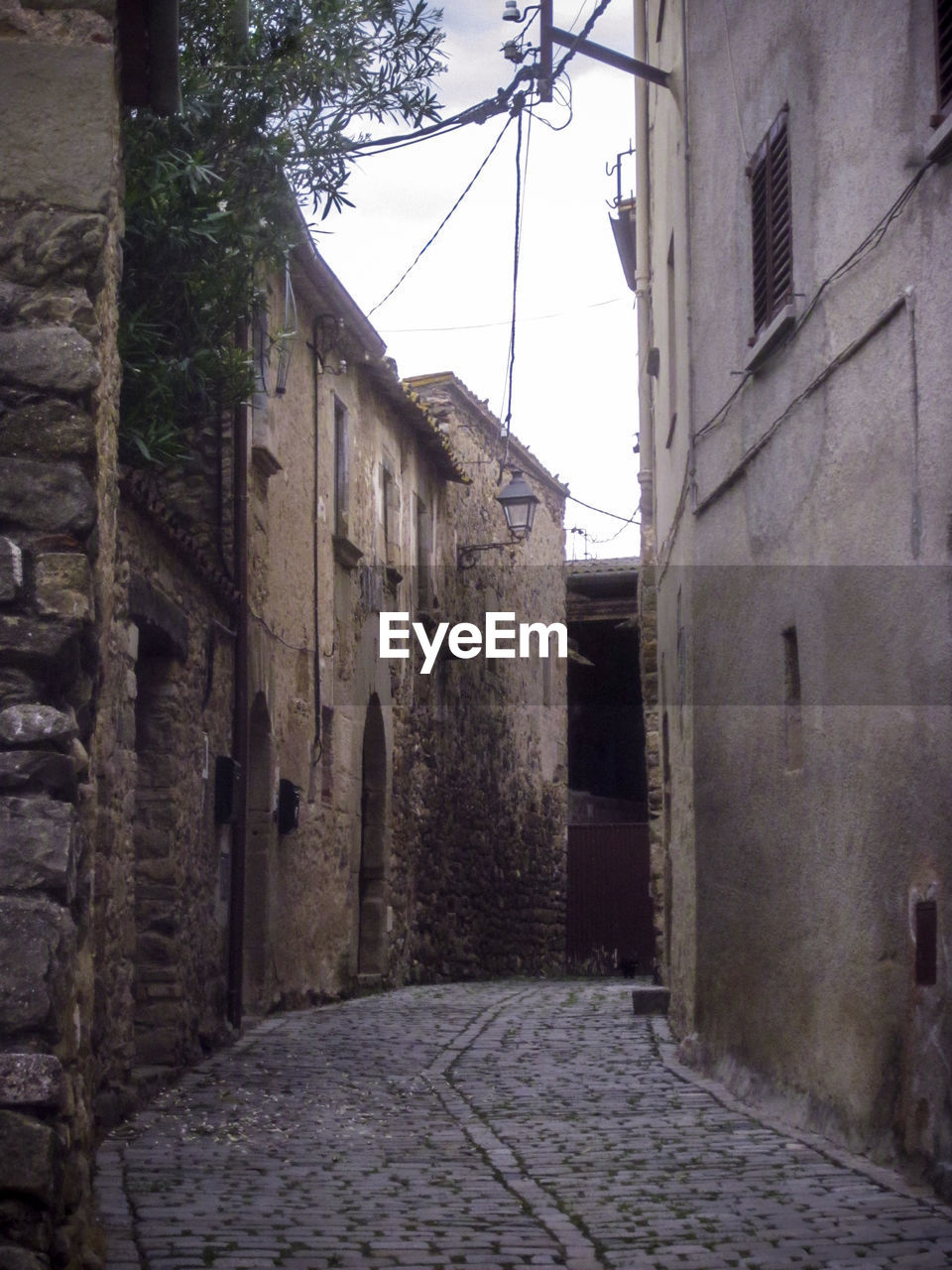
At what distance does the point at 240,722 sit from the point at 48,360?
6.72 meters

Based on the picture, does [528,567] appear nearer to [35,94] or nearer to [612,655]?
[612,655]

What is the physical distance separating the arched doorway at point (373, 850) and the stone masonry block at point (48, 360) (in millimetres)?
11757

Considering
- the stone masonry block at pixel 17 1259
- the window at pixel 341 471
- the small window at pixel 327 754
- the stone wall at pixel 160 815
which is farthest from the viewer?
the window at pixel 341 471

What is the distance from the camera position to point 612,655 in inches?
1056

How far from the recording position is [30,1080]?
13.6ft

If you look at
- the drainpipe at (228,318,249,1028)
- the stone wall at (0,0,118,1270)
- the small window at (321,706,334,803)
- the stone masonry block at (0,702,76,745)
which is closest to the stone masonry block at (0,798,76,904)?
the stone wall at (0,0,118,1270)

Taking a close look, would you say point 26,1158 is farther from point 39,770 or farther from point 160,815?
point 160,815

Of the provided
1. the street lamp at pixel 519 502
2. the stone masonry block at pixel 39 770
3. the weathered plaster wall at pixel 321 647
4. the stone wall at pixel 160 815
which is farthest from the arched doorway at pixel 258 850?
the stone masonry block at pixel 39 770

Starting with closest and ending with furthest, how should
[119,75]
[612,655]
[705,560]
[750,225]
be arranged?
[119,75]
[750,225]
[705,560]
[612,655]

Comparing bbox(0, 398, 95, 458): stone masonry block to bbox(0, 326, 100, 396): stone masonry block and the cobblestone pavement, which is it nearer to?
bbox(0, 326, 100, 396): stone masonry block

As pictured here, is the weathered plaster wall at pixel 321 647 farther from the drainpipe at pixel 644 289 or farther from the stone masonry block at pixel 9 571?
the stone masonry block at pixel 9 571

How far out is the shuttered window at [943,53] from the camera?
5.88m

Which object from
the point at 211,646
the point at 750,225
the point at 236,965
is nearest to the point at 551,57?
the point at 750,225

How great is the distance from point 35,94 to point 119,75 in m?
0.43
